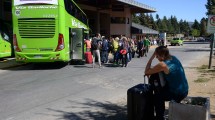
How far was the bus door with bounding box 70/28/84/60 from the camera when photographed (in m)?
18.4

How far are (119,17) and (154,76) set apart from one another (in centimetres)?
5436

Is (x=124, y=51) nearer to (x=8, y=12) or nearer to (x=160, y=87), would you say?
(x=160, y=87)

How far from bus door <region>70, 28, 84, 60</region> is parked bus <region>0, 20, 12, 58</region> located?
4.69 m

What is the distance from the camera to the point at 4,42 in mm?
20734

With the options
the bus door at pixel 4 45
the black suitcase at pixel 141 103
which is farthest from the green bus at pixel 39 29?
the black suitcase at pixel 141 103

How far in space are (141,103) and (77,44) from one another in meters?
12.7

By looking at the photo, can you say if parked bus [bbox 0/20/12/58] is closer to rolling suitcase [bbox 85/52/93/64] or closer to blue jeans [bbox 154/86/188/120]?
rolling suitcase [bbox 85/52/93/64]

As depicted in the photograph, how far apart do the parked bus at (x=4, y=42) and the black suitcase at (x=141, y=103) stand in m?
15.5

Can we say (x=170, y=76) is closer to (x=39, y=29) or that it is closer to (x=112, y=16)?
(x=39, y=29)

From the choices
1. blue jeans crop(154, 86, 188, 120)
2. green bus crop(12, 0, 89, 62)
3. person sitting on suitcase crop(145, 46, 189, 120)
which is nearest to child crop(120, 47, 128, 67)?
green bus crop(12, 0, 89, 62)

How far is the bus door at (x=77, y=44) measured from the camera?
18375 mm

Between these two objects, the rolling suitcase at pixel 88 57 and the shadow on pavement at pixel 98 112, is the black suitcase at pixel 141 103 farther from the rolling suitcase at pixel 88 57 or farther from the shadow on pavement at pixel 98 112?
the rolling suitcase at pixel 88 57

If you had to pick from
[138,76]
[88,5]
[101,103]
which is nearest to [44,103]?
[101,103]

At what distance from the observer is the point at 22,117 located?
23.5 ft
